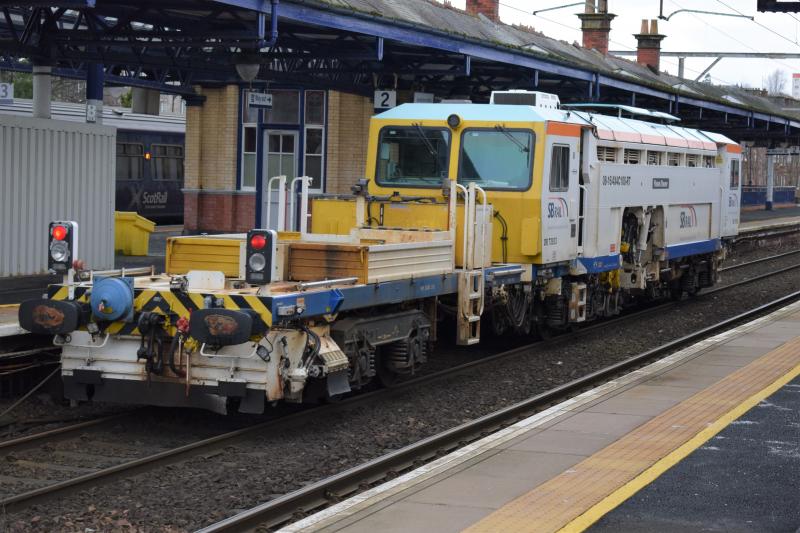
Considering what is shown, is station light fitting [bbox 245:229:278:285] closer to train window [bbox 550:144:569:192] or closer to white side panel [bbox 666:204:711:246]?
train window [bbox 550:144:569:192]

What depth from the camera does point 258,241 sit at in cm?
948

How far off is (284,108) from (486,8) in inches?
341

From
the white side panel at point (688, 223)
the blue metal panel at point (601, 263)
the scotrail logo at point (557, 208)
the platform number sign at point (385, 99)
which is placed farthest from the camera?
the platform number sign at point (385, 99)

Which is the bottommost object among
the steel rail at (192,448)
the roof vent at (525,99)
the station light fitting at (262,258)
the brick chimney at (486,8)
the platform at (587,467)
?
the steel rail at (192,448)

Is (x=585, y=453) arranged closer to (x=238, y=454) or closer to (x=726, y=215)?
(x=238, y=454)

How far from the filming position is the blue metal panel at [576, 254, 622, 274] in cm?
1627

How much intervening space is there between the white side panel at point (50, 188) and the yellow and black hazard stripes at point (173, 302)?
7.00m

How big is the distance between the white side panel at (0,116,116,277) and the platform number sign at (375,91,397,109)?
699 centimetres

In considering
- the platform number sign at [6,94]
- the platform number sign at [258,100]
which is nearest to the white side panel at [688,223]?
the platform number sign at [258,100]

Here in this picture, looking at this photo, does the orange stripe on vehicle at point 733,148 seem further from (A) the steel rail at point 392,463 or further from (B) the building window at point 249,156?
(B) the building window at point 249,156

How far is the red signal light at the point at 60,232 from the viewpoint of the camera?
10.1 metres

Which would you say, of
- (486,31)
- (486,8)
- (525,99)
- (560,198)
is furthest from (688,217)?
(486,8)

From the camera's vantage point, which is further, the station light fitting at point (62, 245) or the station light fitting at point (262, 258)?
the station light fitting at point (62, 245)

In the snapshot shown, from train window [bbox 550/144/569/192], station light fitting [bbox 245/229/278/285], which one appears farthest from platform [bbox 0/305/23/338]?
train window [bbox 550/144/569/192]
